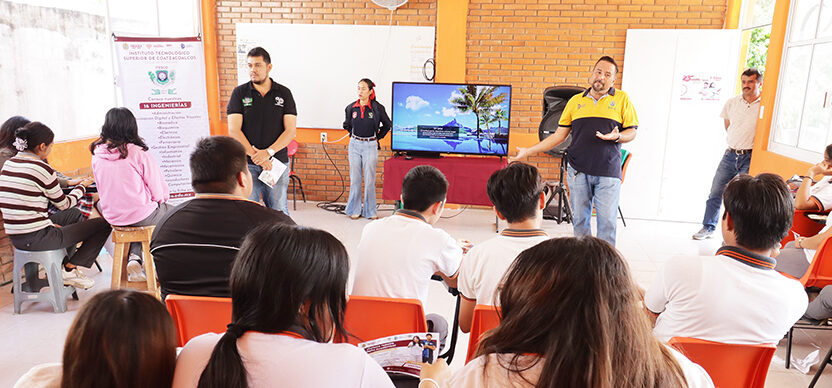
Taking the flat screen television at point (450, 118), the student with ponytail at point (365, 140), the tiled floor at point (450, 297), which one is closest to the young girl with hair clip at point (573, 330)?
the tiled floor at point (450, 297)

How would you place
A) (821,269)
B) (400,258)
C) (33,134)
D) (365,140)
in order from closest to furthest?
1. (400,258)
2. (821,269)
3. (33,134)
4. (365,140)

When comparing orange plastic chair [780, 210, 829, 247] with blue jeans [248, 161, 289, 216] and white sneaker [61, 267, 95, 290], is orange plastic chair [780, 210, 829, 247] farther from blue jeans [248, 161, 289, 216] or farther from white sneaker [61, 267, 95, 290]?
white sneaker [61, 267, 95, 290]

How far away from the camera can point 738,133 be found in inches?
213

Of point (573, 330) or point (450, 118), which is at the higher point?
point (450, 118)

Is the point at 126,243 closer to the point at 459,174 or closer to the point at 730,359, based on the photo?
the point at 459,174

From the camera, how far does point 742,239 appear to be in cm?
179

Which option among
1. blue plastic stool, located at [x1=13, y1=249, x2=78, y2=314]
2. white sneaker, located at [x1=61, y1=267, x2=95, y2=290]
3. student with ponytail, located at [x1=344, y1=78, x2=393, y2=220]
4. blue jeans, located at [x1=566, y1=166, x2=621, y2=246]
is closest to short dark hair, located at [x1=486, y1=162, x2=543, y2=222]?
blue jeans, located at [x1=566, y1=166, x2=621, y2=246]

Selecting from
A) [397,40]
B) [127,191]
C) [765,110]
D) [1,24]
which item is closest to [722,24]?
[765,110]

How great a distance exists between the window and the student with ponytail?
3.81 meters

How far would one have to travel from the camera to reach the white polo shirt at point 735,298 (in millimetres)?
1626

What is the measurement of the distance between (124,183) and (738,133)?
18.1 feet

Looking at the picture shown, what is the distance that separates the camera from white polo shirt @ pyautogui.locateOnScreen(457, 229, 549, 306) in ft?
6.08

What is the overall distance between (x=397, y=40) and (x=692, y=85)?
135 inches

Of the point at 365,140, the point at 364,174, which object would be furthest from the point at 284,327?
the point at 364,174
